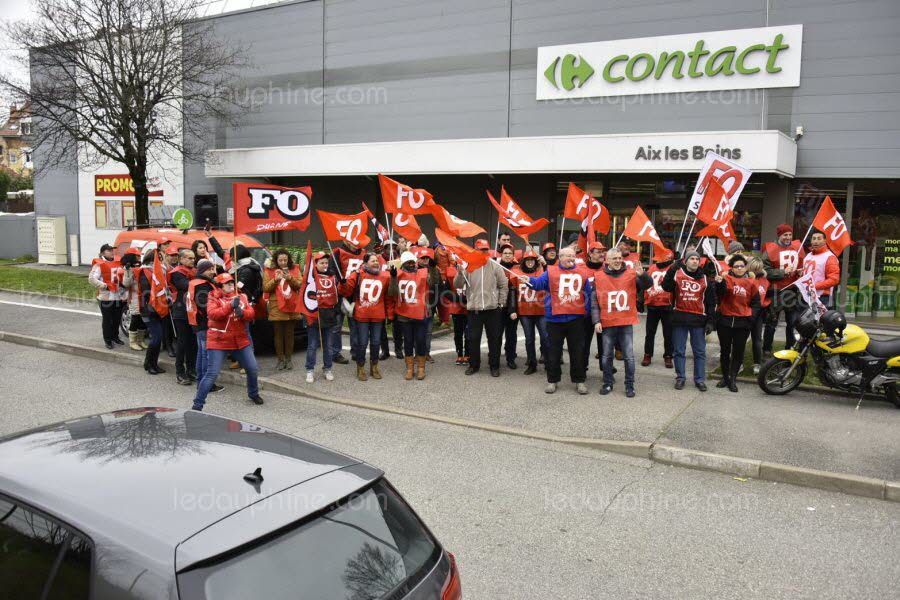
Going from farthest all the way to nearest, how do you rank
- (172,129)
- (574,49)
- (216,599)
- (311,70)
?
(172,129) < (311,70) < (574,49) < (216,599)

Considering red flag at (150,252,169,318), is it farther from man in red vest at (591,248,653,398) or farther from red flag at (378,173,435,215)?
man in red vest at (591,248,653,398)

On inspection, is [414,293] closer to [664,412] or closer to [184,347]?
[184,347]

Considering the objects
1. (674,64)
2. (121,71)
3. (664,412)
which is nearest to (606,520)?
(664,412)

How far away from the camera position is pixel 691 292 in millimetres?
9242

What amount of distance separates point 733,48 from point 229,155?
599 inches

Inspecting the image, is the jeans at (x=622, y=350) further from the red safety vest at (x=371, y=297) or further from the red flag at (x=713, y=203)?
the red safety vest at (x=371, y=297)

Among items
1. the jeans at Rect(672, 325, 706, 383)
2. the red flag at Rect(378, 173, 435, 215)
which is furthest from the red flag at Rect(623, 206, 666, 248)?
the red flag at Rect(378, 173, 435, 215)

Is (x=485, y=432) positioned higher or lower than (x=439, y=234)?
lower

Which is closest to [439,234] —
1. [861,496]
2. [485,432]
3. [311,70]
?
[485,432]

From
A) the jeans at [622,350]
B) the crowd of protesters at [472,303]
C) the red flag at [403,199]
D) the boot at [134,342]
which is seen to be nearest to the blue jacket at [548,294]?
the crowd of protesters at [472,303]

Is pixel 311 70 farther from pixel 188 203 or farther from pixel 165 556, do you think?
pixel 165 556

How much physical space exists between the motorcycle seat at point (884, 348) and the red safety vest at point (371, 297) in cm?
628

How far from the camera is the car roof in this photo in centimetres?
248

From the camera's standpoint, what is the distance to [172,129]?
24703mm
